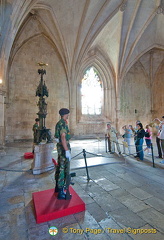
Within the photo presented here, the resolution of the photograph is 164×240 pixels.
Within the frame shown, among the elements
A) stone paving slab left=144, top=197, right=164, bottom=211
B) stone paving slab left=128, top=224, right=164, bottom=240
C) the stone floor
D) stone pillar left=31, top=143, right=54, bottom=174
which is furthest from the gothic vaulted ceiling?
stone paving slab left=128, top=224, right=164, bottom=240

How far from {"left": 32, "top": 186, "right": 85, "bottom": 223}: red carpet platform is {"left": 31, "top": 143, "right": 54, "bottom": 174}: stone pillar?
1.55 meters

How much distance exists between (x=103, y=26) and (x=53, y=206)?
1372 cm

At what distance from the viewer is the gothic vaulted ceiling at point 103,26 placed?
1001 cm

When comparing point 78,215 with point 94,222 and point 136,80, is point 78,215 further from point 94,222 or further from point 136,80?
point 136,80

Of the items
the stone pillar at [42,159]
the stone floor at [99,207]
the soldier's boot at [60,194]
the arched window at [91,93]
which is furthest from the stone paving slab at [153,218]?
the arched window at [91,93]

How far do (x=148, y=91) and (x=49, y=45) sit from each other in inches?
519

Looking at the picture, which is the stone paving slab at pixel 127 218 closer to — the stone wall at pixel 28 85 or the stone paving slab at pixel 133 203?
the stone paving slab at pixel 133 203

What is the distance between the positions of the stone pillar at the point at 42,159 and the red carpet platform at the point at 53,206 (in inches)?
61.2

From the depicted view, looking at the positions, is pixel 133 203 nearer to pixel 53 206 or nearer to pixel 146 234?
pixel 146 234

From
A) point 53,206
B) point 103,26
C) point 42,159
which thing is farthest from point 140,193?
point 103,26

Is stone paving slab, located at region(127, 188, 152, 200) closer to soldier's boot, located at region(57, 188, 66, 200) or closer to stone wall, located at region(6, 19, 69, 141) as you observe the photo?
soldier's boot, located at region(57, 188, 66, 200)

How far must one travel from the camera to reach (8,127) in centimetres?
1057

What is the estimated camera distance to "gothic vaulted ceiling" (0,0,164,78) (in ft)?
32.8

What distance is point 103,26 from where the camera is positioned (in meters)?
11.6
